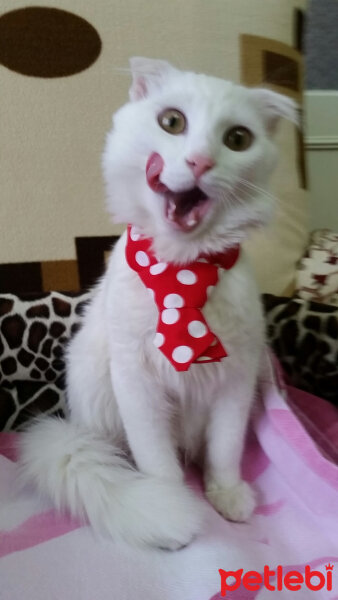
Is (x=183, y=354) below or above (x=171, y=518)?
above

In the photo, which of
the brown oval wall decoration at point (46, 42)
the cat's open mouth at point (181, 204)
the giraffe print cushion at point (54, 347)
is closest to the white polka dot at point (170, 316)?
the cat's open mouth at point (181, 204)

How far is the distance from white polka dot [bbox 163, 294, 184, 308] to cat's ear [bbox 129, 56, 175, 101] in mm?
258

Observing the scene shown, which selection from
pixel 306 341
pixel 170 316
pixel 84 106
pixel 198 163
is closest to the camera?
pixel 198 163

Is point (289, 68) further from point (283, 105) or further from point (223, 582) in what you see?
point (223, 582)

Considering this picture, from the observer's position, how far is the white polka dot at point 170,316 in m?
0.62

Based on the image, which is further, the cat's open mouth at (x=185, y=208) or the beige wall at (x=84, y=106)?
the beige wall at (x=84, y=106)

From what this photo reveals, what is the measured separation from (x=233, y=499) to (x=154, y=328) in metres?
0.27

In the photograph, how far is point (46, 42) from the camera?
0.94m

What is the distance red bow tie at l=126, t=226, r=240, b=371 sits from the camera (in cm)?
61

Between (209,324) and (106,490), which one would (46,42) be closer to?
(209,324)

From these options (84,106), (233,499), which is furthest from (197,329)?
(84,106)

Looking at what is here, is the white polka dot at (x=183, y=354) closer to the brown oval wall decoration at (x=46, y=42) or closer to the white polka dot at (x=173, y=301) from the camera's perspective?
the white polka dot at (x=173, y=301)

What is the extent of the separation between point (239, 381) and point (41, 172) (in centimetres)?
57

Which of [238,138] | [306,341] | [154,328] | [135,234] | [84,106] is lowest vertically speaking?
[306,341]
